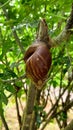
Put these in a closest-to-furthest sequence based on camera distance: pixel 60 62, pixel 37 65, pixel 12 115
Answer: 1. pixel 37 65
2. pixel 60 62
3. pixel 12 115

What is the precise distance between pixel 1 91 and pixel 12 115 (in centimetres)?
273

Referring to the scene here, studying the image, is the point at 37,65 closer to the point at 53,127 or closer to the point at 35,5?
the point at 35,5

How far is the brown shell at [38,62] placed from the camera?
432 millimetres

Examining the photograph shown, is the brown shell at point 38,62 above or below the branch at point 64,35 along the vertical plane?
below

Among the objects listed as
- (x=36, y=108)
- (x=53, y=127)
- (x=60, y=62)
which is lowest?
(x=53, y=127)

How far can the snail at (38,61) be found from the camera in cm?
43

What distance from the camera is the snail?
432mm

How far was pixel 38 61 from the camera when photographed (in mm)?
434

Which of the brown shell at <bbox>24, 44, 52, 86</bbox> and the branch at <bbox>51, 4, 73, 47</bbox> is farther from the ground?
the branch at <bbox>51, 4, 73, 47</bbox>

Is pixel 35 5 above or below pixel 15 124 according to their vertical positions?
above

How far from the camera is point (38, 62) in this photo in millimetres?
435

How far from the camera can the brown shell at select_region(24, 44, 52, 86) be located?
1.42 feet

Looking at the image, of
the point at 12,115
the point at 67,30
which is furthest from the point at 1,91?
the point at 12,115

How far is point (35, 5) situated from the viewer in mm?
757
